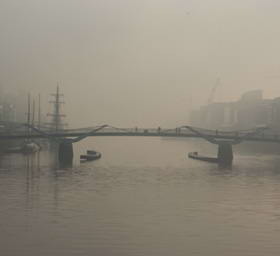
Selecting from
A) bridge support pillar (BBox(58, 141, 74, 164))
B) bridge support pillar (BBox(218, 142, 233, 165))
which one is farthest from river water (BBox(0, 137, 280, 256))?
bridge support pillar (BBox(218, 142, 233, 165))

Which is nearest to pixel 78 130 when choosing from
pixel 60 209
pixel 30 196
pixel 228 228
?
pixel 30 196

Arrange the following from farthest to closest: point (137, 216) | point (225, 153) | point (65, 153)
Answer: point (225, 153), point (65, 153), point (137, 216)

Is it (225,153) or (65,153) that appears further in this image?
(225,153)

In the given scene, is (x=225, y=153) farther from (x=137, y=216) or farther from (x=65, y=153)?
(x=137, y=216)

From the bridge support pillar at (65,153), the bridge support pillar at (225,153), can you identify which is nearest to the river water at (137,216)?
the bridge support pillar at (65,153)

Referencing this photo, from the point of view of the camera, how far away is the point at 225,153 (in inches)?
3666

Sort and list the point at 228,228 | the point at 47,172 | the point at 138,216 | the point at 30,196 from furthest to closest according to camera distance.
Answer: the point at 47,172, the point at 30,196, the point at 138,216, the point at 228,228

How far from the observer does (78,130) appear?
307ft

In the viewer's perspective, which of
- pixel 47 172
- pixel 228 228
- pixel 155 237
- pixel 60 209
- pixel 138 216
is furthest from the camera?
pixel 47 172

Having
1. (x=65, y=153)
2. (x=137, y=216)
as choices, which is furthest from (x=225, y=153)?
(x=137, y=216)

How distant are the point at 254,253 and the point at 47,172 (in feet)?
145

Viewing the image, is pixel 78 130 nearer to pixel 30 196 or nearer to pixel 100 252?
pixel 30 196

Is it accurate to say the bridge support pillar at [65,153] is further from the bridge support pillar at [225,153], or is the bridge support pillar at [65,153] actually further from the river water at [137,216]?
the river water at [137,216]

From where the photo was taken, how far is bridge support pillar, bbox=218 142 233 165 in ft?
302
